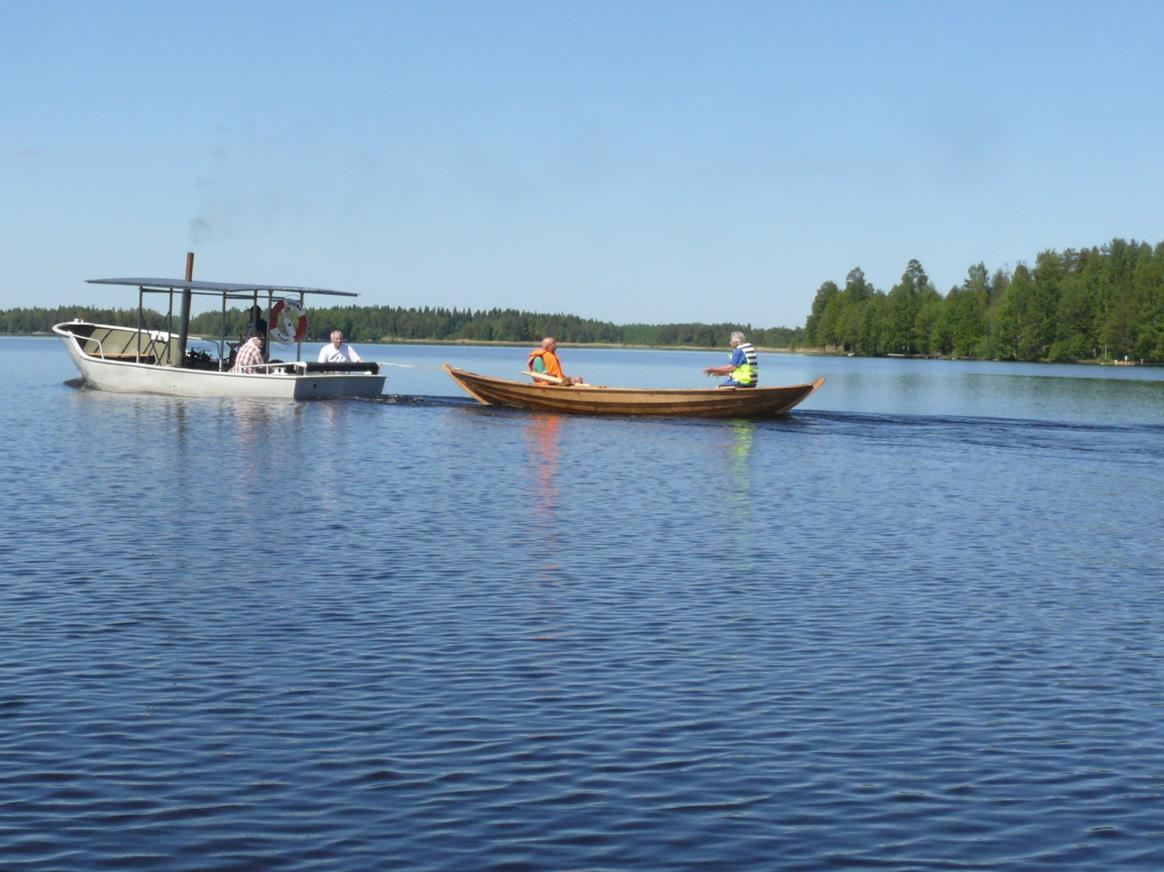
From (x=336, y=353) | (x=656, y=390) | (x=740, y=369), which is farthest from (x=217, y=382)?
(x=740, y=369)

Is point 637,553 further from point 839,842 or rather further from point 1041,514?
point 839,842

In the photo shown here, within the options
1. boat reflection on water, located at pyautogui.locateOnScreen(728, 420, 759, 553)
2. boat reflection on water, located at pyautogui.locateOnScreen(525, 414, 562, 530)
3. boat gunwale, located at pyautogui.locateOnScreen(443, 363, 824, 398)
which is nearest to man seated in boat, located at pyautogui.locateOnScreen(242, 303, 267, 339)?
boat gunwale, located at pyautogui.locateOnScreen(443, 363, 824, 398)

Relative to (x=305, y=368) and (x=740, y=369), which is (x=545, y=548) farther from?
(x=305, y=368)

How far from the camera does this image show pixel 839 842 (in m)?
9.22

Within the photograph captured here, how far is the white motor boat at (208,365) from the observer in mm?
52188

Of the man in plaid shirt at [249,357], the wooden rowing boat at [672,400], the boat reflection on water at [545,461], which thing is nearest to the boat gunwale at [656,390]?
the wooden rowing boat at [672,400]

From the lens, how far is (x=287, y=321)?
53.4 meters

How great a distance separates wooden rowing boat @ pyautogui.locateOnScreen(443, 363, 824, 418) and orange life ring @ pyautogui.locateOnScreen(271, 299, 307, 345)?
8255 mm

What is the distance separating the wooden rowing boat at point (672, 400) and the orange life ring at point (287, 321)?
8255 millimetres

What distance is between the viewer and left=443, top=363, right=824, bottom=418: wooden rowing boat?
158ft

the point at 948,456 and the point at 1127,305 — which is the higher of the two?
the point at 1127,305

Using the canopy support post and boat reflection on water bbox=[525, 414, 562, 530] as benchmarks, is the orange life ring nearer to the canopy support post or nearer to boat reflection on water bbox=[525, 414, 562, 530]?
the canopy support post

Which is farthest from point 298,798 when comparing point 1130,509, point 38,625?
point 1130,509

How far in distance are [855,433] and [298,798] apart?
38.1m
